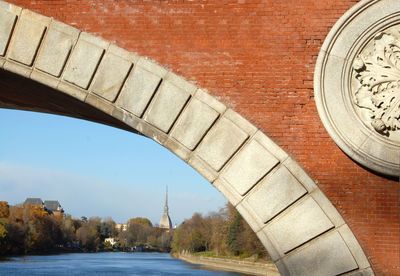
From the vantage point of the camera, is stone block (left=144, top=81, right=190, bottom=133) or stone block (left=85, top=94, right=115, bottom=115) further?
stone block (left=85, top=94, right=115, bottom=115)

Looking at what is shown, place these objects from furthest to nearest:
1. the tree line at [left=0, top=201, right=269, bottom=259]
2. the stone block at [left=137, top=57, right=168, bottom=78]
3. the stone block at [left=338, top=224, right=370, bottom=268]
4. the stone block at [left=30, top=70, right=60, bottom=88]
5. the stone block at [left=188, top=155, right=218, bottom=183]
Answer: the tree line at [left=0, top=201, right=269, bottom=259], the stone block at [left=30, top=70, right=60, bottom=88], the stone block at [left=137, top=57, right=168, bottom=78], the stone block at [left=188, top=155, right=218, bottom=183], the stone block at [left=338, top=224, right=370, bottom=268]

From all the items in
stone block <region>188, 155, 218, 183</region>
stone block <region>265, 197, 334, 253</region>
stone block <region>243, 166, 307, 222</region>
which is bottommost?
stone block <region>265, 197, 334, 253</region>

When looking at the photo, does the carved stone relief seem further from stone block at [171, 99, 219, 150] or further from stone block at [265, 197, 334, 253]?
stone block at [171, 99, 219, 150]

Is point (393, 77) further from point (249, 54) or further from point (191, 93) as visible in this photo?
point (191, 93)

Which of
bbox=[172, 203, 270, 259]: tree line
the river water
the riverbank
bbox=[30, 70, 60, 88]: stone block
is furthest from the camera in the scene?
the river water

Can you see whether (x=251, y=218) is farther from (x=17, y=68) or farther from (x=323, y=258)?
(x=17, y=68)

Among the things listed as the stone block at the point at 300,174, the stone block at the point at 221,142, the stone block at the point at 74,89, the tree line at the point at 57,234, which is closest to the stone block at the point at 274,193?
the stone block at the point at 300,174

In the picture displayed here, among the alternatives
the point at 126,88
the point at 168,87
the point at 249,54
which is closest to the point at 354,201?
the point at 249,54

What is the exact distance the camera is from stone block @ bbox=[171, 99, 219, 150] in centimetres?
511

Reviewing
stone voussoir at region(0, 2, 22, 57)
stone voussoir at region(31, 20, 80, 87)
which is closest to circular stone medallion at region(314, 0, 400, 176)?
stone voussoir at region(31, 20, 80, 87)

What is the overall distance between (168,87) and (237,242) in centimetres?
3839

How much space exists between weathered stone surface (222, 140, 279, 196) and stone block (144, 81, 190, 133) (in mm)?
801

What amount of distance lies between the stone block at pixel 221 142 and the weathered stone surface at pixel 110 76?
1.11 m

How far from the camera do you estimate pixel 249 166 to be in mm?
5004
